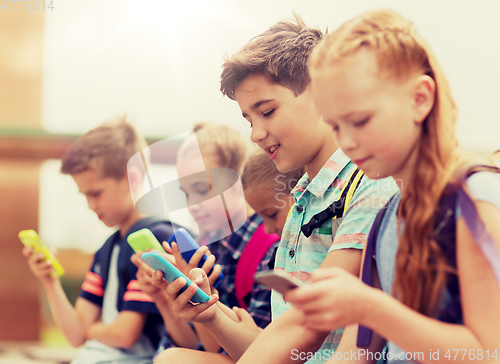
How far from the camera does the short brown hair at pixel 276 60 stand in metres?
0.68

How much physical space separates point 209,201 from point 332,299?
2.05ft

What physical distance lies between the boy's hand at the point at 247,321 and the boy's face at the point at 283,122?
30 cm

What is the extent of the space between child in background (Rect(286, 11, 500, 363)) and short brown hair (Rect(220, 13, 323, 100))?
0.23m

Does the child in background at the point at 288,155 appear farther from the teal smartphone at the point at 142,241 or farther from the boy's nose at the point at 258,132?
the teal smartphone at the point at 142,241

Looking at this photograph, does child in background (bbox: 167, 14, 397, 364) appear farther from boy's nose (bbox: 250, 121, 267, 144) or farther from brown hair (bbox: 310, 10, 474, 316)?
brown hair (bbox: 310, 10, 474, 316)

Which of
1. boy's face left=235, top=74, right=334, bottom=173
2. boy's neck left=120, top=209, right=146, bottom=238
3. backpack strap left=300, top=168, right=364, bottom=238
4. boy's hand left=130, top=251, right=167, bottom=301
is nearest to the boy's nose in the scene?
boy's face left=235, top=74, right=334, bottom=173

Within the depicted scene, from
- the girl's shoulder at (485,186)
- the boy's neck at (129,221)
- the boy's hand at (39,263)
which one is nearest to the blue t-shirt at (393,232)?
the girl's shoulder at (485,186)

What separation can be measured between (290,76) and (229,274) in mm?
490

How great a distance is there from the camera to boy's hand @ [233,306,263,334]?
31.1 inches

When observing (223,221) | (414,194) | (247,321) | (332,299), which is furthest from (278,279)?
(223,221)

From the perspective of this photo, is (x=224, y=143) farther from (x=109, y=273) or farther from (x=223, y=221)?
(x=109, y=273)

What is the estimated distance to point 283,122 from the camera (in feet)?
2.18

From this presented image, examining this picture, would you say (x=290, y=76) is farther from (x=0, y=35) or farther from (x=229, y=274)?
(x=0, y=35)

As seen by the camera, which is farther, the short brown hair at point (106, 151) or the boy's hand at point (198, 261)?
the short brown hair at point (106, 151)
